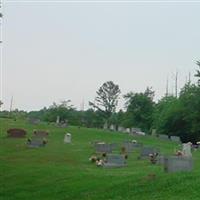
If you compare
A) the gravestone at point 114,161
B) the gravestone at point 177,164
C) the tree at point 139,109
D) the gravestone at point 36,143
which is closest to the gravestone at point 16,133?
the gravestone at point 36,143

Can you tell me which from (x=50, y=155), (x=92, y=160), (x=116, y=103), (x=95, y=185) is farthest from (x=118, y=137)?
(x=116, y=103)

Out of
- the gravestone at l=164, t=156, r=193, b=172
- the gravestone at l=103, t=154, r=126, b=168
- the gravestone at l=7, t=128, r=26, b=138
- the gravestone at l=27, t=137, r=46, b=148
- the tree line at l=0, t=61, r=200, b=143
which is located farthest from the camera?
the tree line at l=0, t=61, r=200, b=143

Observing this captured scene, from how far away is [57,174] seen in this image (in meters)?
21.8

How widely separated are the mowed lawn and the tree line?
30.2 m

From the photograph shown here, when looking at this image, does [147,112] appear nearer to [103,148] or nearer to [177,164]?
[103,148]

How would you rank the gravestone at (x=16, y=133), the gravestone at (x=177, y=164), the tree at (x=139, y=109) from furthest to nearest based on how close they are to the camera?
the tree at (x=139, y=109), the gravestone at (x=16, y=133), the gravestone at (x=177, y=164)

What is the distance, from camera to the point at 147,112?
79.7 m

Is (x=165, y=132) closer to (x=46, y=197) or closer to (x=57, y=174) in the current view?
(x=57, y=174)

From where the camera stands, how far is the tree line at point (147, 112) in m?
60.3

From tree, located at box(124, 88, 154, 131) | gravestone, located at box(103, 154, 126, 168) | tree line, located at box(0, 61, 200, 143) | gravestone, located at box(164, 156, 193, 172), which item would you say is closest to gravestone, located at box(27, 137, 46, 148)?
gravestone, located at box(103, 154, 126, 168)

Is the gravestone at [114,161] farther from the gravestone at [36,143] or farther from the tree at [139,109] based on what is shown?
the tree at [139,109]

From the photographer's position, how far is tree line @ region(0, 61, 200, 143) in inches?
2375

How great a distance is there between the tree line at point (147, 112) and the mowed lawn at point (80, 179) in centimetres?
3024

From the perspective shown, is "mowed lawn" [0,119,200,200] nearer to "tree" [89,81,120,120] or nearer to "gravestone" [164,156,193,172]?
"gravestone" [164,156,193,172]
